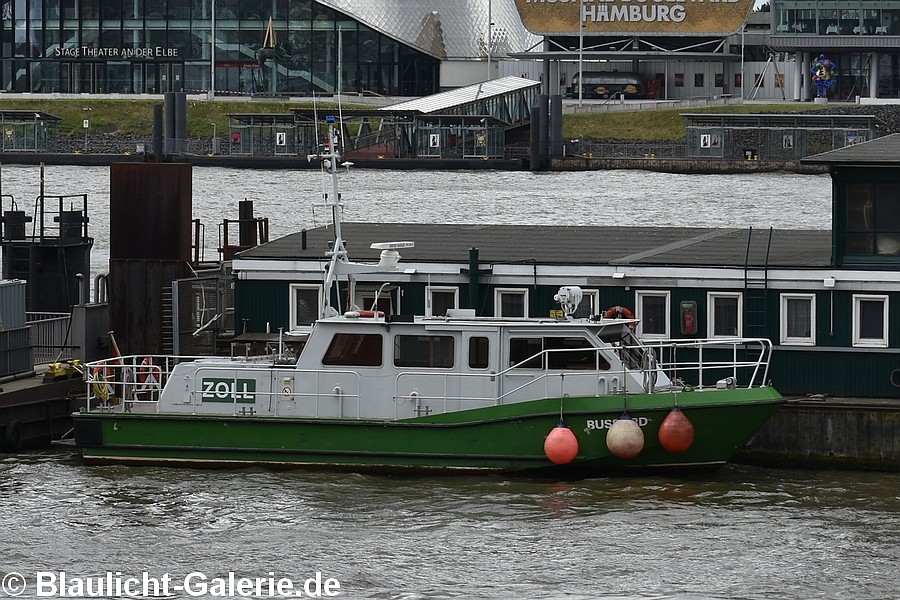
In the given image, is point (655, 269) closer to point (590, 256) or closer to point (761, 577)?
point (590, 256)

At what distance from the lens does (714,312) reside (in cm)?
2648

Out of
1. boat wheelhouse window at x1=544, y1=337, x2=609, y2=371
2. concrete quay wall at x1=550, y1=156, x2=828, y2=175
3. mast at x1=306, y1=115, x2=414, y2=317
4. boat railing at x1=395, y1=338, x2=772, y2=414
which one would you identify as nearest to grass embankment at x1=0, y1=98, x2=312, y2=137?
concrete quay wall at x1=550, y1=156, x2=828, y2=175

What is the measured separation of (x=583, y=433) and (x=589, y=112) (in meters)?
88.7

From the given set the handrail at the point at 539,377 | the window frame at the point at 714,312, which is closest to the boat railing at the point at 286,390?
the handrail at the point at 539,377

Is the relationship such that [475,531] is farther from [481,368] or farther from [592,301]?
[592,301]

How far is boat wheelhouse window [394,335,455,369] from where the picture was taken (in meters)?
24.9

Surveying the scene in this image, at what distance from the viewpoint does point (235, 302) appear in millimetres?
28438

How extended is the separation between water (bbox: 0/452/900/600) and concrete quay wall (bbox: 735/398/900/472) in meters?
0.22

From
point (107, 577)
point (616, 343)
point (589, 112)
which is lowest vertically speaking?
point (107, 577)

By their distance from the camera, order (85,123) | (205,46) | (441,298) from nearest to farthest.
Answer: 1. (441,298)
2. (85,123)
3. (205,46)

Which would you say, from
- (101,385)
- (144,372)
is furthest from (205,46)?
(101,385)

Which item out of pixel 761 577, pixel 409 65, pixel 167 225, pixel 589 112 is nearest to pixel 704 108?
pixel 589 112

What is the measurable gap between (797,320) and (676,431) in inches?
122

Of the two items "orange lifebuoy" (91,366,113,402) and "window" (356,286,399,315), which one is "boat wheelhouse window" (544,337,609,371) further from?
"orange lifebuoy" (91,366,113,402)
